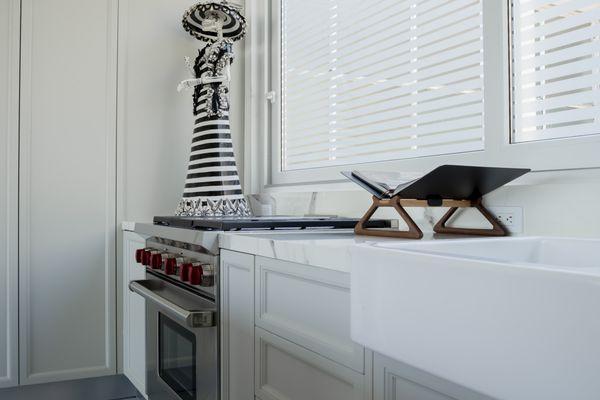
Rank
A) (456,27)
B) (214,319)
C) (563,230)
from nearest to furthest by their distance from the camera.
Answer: (563,230) → (214,319) → (456,27)

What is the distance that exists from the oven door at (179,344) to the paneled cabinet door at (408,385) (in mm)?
642

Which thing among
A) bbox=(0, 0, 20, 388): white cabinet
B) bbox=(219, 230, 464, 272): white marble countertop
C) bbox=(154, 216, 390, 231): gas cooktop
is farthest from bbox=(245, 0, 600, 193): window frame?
bbox=(0, 0, 20, 388): white cabinet

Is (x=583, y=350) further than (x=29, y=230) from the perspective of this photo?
No

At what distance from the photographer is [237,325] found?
4.22 ft

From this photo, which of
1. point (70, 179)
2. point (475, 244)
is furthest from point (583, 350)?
point (70, 179)

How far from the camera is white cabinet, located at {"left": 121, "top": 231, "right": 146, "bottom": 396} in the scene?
199 centimetres

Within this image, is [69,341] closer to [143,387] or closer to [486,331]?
[143,387]

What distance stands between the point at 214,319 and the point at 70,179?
118 cm

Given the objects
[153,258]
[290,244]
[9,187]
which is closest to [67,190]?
[9,187]

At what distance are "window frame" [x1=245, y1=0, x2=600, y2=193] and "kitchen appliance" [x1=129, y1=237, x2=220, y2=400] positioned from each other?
0.69m

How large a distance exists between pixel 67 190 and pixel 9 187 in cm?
21

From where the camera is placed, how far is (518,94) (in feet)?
4.47

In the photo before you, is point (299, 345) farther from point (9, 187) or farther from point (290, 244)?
point (9, 187)

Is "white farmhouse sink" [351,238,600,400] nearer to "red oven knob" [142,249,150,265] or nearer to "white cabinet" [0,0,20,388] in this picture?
"red oven knob" [142,249,150,265]
